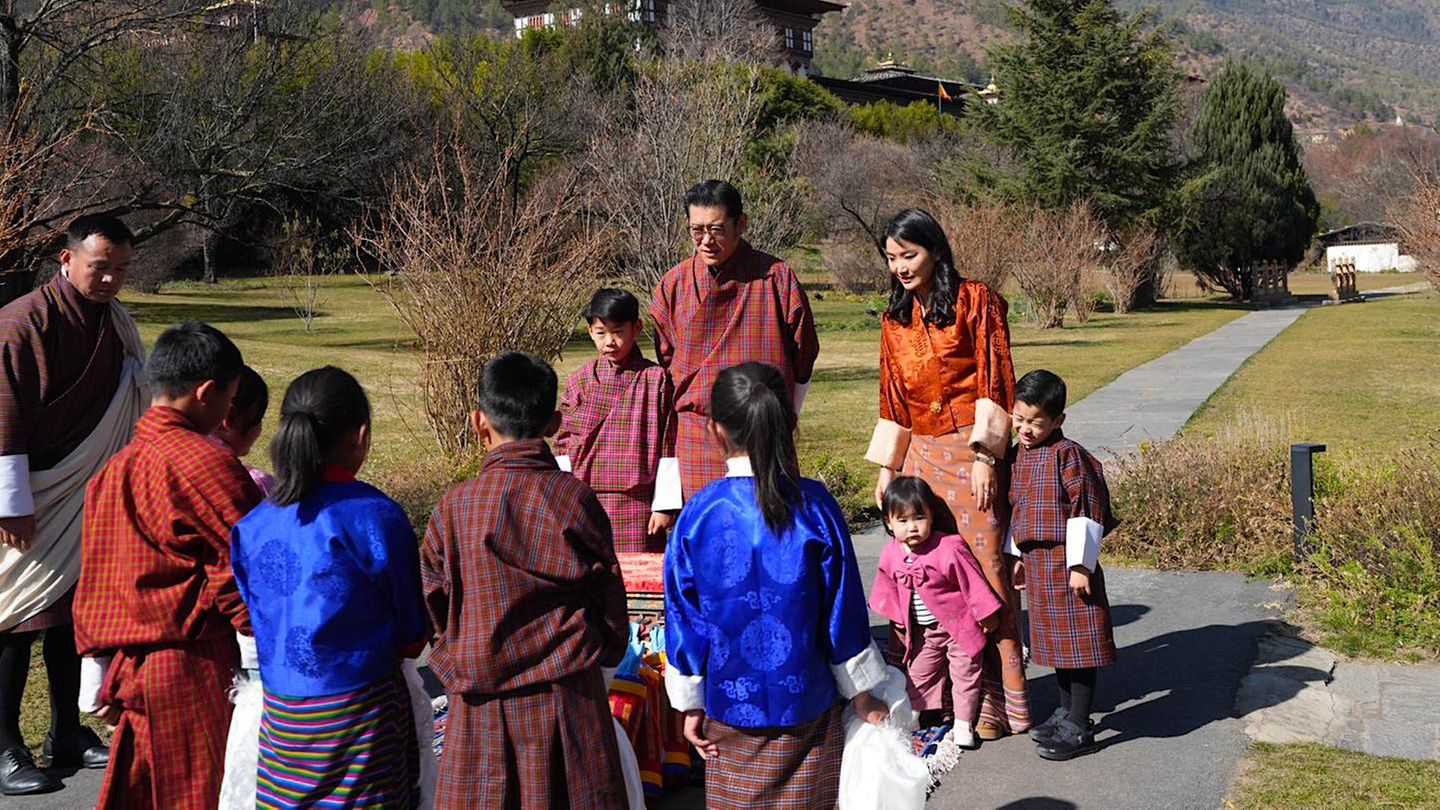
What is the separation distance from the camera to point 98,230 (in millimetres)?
4488

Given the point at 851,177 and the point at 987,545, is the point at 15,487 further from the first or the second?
the point at 851,177

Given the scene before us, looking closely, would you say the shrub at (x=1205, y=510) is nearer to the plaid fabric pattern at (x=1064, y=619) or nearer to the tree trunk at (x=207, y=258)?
the plaid fabric pattern at (x=1064, y=619)

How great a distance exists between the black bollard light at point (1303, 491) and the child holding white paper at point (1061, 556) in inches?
104

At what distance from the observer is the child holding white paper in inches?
180

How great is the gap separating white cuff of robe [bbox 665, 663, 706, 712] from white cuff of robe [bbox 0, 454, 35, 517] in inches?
102

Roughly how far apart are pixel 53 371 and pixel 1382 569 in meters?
5.84

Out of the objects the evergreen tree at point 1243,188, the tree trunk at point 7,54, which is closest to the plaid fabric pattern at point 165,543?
the tree trunk at point 7,54

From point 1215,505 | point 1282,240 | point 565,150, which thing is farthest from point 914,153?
point 1215,505

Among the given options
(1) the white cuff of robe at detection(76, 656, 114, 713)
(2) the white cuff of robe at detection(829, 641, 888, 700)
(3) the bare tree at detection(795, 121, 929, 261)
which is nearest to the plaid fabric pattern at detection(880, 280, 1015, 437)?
(2) the white cuff of robe at detection(829, 641, 888, 700)

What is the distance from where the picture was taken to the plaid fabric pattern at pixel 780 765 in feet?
10.4

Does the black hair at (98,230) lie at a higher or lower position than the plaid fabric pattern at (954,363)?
higher

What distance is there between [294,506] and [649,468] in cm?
220

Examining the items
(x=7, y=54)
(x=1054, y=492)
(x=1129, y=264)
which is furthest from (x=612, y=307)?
(x=1129, y=264)

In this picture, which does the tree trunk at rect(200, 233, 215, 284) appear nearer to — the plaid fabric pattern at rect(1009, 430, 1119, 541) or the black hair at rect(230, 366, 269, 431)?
the black hair at rect(230, 366, 269, 431)
